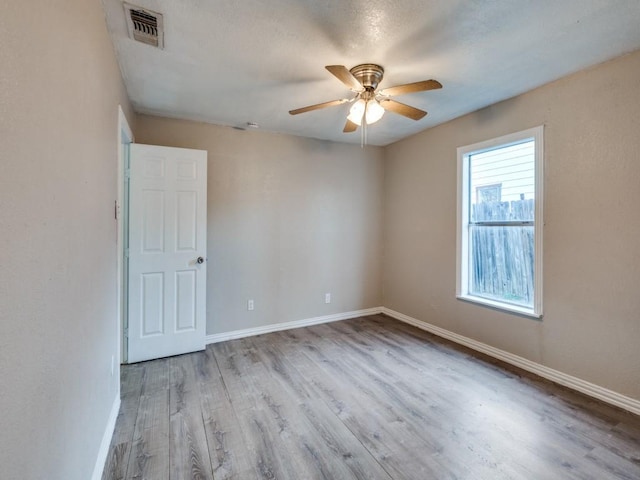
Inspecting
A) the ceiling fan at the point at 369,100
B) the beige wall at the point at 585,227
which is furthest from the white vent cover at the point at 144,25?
the beige wall at the point at 585,227

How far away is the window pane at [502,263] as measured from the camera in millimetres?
2910

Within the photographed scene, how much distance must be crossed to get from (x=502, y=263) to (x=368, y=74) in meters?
2.28

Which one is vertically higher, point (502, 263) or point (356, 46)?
point (356, 46)

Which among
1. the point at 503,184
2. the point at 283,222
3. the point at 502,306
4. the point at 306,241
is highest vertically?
the point at 503,184

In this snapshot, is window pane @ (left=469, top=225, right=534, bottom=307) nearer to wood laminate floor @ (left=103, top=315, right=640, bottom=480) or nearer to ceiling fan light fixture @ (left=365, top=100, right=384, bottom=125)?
wood laminate floor @ (left=103, top=315, right=640, bottom=480)

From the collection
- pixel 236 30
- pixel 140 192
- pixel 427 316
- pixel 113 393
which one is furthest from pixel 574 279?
pixel 140 192

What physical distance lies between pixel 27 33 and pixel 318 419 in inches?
94.1

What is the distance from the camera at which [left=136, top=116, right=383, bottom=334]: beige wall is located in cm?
358

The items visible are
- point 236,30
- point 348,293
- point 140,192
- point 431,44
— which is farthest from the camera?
point 348,293

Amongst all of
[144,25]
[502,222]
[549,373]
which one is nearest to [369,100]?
[144,25]

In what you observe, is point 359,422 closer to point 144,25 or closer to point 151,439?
point 151,439

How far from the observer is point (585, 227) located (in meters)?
2.45

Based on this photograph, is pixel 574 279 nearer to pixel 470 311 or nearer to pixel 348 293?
pixel 470 311

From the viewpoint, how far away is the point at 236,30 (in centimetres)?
193
